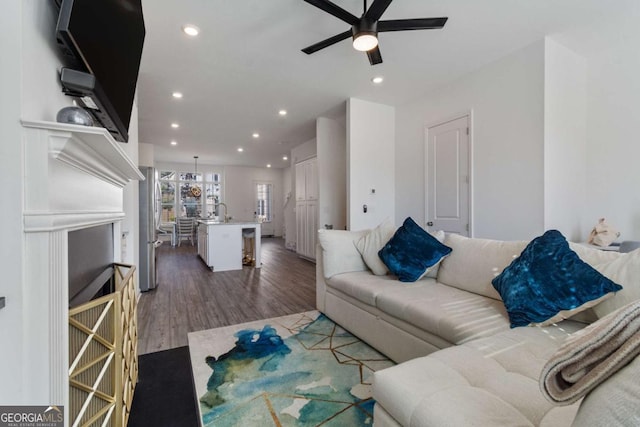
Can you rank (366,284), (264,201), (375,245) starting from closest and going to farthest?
(366,284)
(375,245)
(264,201)

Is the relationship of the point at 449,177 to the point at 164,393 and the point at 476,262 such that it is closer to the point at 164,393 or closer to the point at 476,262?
the point at 476,262

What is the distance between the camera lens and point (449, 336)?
155 cm

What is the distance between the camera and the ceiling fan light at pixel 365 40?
6.83 ft

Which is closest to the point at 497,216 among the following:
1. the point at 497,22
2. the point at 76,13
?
the point at 497,22

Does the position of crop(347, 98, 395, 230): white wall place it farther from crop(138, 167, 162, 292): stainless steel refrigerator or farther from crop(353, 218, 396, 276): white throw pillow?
crop(138, 167, 162, 292): stainless steel refrigerator

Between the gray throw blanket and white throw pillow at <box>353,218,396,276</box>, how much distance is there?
1965 mm

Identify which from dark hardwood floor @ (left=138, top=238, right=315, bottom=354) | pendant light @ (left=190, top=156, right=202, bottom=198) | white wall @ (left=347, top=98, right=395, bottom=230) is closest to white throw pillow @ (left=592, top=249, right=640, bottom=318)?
dark hardwood floor @ (left=138, top=238, right=315, bottom=354)

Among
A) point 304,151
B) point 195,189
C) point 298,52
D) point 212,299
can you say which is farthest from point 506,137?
point 195,189

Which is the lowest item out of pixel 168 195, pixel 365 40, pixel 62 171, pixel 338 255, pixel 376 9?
pixel 338 255

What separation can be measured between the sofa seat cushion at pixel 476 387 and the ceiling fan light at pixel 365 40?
2117mm

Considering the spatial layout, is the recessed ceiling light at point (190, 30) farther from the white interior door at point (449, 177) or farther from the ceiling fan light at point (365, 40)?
the white interior door at point (449, 177)

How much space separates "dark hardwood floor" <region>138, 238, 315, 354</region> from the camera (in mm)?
2623

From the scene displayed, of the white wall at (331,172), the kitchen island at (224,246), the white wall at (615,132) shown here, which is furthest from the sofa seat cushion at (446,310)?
the kitchen island at (224,246)

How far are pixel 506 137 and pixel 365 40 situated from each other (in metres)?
1.98
